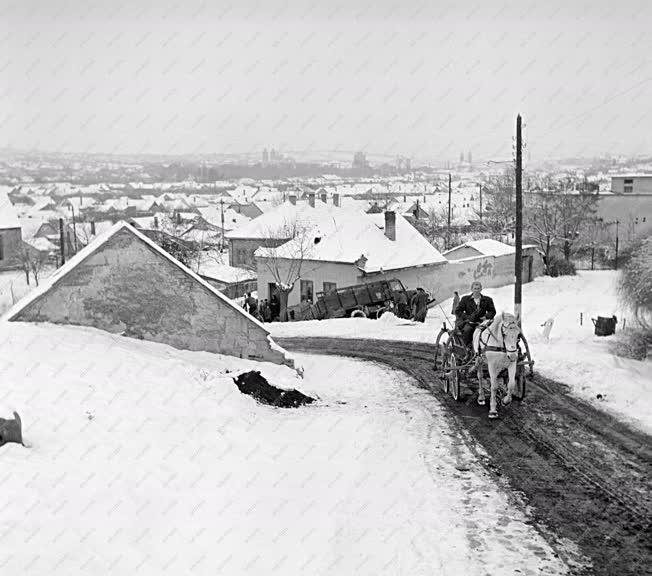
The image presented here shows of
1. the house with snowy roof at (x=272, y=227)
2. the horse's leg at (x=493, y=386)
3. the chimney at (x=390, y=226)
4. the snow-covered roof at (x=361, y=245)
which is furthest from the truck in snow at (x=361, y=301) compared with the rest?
the house with snowy roof at (x=272, y=227)

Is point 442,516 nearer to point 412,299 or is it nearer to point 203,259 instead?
point 412,299

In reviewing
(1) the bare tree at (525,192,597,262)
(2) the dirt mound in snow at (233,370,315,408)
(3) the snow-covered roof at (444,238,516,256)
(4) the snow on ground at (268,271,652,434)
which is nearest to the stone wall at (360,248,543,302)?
(3) the snow-covered roof at (444,238,516,256)

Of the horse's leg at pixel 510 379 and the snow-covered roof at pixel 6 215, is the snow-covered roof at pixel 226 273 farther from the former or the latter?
the horse's leg at pixel 510 379

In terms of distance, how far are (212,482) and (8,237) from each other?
213ft

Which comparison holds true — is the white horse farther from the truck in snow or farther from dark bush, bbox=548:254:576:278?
dark bush, bbox=548:254:576:278

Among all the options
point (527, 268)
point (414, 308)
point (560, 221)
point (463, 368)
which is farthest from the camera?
point (560, 221)

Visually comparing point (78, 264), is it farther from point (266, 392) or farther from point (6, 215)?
point (6, 215)

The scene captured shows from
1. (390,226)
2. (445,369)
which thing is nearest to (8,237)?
(390,226)

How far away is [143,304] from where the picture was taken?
1399 cm

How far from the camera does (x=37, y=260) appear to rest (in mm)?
70188

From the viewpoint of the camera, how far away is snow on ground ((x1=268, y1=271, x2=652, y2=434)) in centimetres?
1448

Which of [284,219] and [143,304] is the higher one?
[143,304]

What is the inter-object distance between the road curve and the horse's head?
124 centimetres

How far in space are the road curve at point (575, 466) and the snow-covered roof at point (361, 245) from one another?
23451mm
